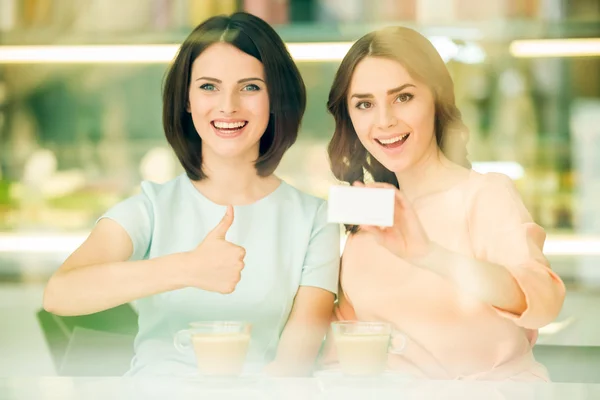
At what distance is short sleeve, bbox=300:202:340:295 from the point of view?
1.76 metres

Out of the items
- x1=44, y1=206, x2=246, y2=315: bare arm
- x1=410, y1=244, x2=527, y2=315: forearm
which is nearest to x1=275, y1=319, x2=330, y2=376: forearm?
x1=44, y1=206, x2=246, y2=315: bare arm

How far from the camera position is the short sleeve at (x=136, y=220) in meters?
1.78

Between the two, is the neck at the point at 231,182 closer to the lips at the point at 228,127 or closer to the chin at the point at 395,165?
the lips at the point at 228,127

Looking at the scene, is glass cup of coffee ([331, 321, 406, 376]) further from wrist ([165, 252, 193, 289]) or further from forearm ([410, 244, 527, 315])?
wrist ([165, 252, 193, 289])

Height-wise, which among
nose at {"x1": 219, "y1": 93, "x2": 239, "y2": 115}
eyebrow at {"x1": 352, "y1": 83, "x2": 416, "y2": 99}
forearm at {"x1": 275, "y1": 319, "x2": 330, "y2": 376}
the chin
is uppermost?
eyebrow at {"x1": 352, "y1": 83, "x2": 416, "y2": 99}

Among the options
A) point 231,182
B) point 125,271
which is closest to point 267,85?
point 231,182

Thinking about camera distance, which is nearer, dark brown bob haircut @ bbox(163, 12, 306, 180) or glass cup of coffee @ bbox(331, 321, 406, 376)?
glass cup of coffee @ bbox(331, 321, 406, 376)

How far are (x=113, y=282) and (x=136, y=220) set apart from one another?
15 centimetres

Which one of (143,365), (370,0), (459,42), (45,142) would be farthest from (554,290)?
(45,142)

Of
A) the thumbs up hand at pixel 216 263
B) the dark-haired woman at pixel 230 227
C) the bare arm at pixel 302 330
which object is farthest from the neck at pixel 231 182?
the bare arm at pixel 302 330

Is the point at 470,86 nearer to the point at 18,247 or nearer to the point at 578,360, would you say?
the point at 578,360

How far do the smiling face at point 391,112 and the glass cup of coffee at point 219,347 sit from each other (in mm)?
474

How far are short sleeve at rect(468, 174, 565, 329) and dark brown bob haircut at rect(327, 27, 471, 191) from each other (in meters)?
0.10

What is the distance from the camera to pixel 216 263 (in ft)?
5.52
